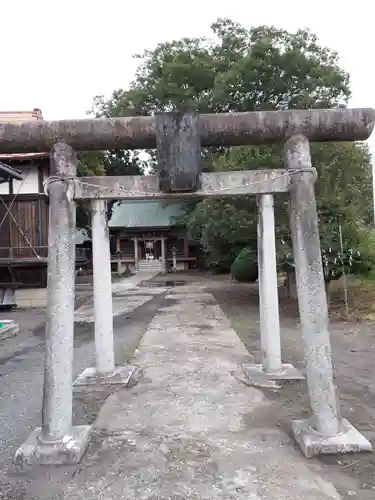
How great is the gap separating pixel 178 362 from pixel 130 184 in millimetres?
4419

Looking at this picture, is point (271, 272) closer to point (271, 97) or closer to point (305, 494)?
point (305, 494)

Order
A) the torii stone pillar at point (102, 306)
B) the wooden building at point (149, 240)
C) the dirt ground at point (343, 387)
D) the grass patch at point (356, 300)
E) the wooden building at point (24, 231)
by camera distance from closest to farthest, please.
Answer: the dirt ground at point (343, 387) < the torii stone pillar at point (102, 306) < the grass patch at point (356, 300) < the wooden building at point (24, 231) < the wooden building at point (149, 240)

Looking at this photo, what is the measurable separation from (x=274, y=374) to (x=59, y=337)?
3.85 meters

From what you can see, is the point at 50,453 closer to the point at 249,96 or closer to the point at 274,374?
the point at 274,374

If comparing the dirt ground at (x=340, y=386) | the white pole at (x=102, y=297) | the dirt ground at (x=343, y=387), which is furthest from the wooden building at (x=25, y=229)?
the white pole at (x=102, y=297)

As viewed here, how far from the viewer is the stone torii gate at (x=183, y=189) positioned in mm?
4316

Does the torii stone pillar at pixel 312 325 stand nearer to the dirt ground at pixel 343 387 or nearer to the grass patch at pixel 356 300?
the dirt ground at pixel 343 387

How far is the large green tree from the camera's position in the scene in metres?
13.3

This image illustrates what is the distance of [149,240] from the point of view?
127ft

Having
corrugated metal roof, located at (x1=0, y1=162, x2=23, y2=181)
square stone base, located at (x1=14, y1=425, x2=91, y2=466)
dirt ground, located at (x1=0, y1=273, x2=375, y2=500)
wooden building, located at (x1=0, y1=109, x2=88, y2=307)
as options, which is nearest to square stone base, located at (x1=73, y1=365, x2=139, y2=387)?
dirt ground, located at (x1=0, y1=273, x2=375, y2=500)

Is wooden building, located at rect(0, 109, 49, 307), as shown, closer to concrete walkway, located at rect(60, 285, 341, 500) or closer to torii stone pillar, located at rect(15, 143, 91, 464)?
concrete walkway, located at rect(60, 285, 341, 500)

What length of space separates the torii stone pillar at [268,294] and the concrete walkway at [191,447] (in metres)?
0.58

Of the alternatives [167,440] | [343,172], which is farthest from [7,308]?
[167,440]

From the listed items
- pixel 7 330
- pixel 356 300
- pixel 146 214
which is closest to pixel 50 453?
pixel 7 330
